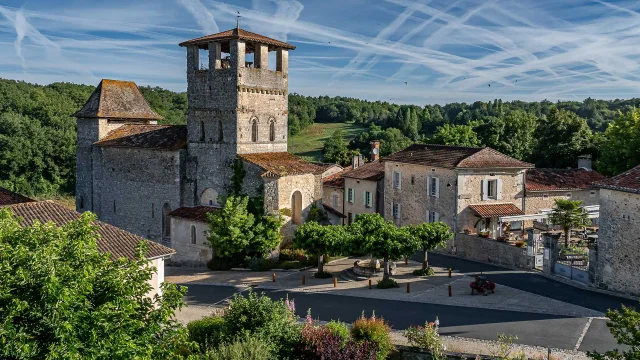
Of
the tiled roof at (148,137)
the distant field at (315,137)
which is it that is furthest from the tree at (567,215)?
the distant field at (315,137)

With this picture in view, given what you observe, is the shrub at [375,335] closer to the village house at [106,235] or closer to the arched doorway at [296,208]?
the village house at [106,235]

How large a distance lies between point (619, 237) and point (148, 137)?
2863 cm

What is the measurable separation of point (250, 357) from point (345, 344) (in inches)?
122

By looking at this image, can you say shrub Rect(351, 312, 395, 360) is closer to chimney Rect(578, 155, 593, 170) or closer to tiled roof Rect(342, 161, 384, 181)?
tiled roof Rect(342, 161, 384, 181)

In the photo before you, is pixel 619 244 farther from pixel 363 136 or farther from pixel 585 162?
pixel 363 136

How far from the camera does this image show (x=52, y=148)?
72000mm

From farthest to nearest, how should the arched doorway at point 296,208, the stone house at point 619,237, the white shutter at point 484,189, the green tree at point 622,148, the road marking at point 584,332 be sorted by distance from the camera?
the green tree at point 622,148 < the white shutter at point 484,189 < the arched doorway at point 296,208 < the stone house at point 619,237 < the road marking at point 584,332

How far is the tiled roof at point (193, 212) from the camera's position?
3391 cm

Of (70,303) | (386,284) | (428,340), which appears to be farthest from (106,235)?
(386,284)

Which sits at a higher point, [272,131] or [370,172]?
[272,131]

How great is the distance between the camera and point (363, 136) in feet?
298

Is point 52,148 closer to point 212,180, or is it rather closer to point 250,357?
point 212,180

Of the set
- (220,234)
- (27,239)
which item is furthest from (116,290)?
(220,234)

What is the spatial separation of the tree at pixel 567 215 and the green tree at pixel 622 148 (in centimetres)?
1061
